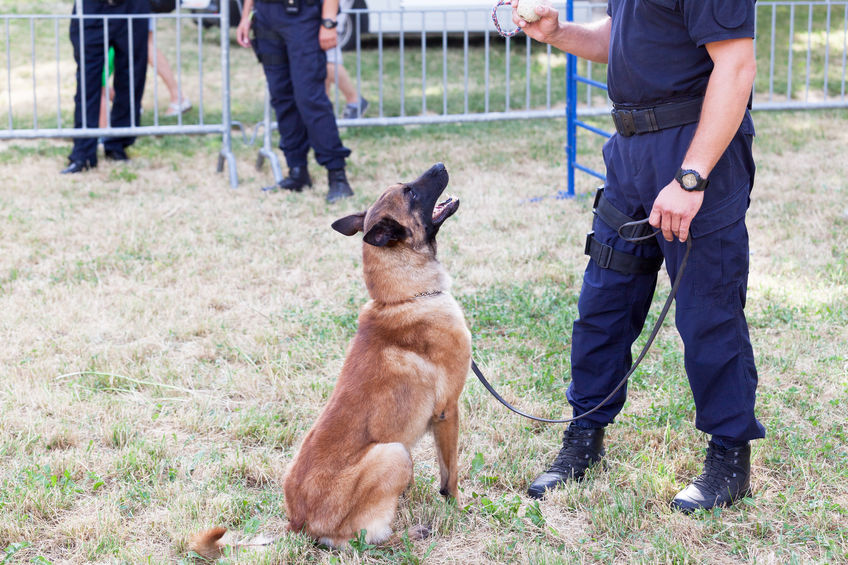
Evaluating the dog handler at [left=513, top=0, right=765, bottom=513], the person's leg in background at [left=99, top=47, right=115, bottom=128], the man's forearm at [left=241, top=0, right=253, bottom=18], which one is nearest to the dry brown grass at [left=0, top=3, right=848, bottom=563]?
the dog handler at [left=513, top=0, right=765, bottom=513]

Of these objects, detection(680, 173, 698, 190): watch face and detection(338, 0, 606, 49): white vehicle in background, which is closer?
detection(680, 173, 698, 190): watch face

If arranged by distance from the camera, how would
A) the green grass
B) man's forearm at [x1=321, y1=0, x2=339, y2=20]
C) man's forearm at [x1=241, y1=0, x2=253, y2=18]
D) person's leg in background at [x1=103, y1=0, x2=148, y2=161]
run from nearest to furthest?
the green grass, man's forearm at [x1=321, y1=0, x2=339, y2=20], man's forearm at [x1=241, y1=0, x2=253, y2=18], person's leg in background at [x1=103, y1=0, x2=148, y2=161]

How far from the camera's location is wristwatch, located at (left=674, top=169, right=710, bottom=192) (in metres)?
2.51

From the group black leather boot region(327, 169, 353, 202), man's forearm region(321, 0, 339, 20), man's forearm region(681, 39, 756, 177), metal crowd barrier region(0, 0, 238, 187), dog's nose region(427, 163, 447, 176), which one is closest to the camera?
man's forearm region(681, 39, 756, 177)

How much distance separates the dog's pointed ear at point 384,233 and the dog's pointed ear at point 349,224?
5.7 inches

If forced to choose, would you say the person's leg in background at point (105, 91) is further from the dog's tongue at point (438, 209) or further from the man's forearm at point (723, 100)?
the man's forearm at point (723, 100)

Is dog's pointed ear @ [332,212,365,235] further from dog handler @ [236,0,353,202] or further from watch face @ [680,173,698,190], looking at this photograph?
Result: dog handler @ [236,0,353,202]

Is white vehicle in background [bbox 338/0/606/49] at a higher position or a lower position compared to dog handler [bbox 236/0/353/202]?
higher

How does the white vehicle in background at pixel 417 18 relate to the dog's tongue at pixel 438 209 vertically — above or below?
above

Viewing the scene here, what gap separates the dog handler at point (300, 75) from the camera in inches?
262

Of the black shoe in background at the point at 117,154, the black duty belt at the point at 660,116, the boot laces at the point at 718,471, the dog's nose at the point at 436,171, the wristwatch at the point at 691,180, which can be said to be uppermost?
the black duty belt at the point at 660,116

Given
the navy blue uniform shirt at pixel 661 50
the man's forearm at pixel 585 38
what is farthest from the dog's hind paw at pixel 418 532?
the man's forearm at pixel 585 38

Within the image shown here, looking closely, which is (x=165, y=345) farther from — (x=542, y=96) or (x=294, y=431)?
(x=542, y=96)

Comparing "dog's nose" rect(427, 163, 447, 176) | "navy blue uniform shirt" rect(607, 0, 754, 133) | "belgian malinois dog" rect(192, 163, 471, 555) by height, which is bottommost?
"belgian malinois dog" rect(192, 163, 471, 555)
